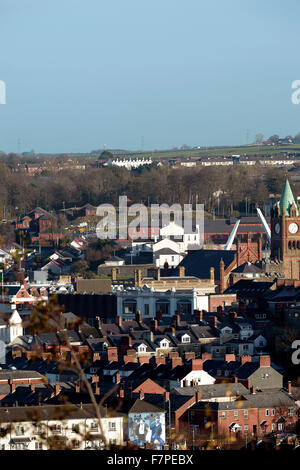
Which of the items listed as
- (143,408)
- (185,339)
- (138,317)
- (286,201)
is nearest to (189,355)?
(185,339)

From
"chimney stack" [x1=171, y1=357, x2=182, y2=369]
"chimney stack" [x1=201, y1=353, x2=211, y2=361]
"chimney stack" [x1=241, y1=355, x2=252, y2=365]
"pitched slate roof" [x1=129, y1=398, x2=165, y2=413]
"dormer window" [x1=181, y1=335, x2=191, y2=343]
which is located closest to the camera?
"pitched slate roof" [x1=129, y1=398, x2=165, y2=413]

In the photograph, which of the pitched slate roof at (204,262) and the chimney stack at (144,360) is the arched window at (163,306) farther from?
the chimney stack at (144,360)

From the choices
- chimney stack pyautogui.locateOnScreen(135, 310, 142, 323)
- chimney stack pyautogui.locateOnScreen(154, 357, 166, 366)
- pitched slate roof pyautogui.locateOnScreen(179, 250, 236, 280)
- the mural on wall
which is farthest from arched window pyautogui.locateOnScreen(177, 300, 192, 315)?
the mural on wall

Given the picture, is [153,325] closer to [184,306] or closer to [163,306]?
[184,306]

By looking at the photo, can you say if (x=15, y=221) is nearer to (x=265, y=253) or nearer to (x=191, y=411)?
(x=265, y=253)

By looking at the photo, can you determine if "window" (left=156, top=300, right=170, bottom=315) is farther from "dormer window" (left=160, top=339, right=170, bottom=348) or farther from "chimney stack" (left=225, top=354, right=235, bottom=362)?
"chimney stack" (left=225, top=354, right=235, bottom=362)
